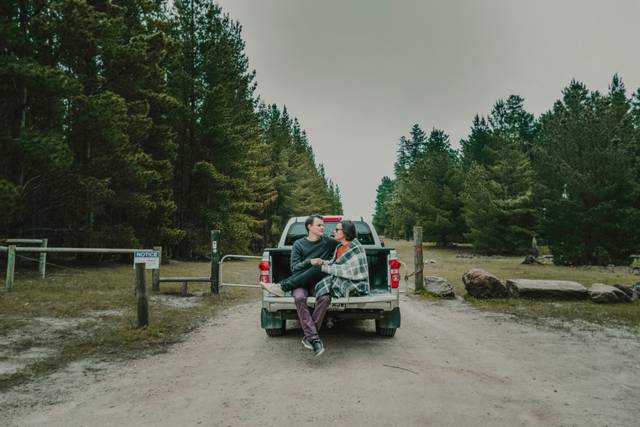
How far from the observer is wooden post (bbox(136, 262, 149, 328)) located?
Answer: 751 centimetres

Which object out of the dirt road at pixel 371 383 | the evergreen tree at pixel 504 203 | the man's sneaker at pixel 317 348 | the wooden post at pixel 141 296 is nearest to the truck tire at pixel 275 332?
the dirt road at pixel 371 383

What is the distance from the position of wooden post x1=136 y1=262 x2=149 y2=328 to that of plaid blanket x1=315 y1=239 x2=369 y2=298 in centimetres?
342

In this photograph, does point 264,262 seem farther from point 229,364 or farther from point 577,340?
point 577,340

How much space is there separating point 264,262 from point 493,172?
3753 centimetres

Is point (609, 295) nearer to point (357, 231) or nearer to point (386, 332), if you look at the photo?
point (357, 231)

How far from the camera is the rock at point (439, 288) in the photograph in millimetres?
12070

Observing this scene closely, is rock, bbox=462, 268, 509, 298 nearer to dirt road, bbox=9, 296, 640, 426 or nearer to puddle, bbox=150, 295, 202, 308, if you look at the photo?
dirt road, bbox=9, 296, 640, 426

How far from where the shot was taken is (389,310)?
249 inches

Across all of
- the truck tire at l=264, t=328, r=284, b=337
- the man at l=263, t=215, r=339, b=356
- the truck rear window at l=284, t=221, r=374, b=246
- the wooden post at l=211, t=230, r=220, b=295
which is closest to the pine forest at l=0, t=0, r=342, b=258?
the wooden post at l=211, t=230, r=220, b=295

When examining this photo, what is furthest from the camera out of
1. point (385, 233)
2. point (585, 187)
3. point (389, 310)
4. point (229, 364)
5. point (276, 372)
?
point (385, 233)

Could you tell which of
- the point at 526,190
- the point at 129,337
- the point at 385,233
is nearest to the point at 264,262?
the point at 129,337

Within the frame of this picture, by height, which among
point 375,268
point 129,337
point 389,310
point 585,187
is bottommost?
point 129,337

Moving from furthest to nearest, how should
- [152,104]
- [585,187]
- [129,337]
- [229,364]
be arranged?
[585,187] < [152,104] < [129,337] < [229,364]

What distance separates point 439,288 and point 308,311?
7.37m
